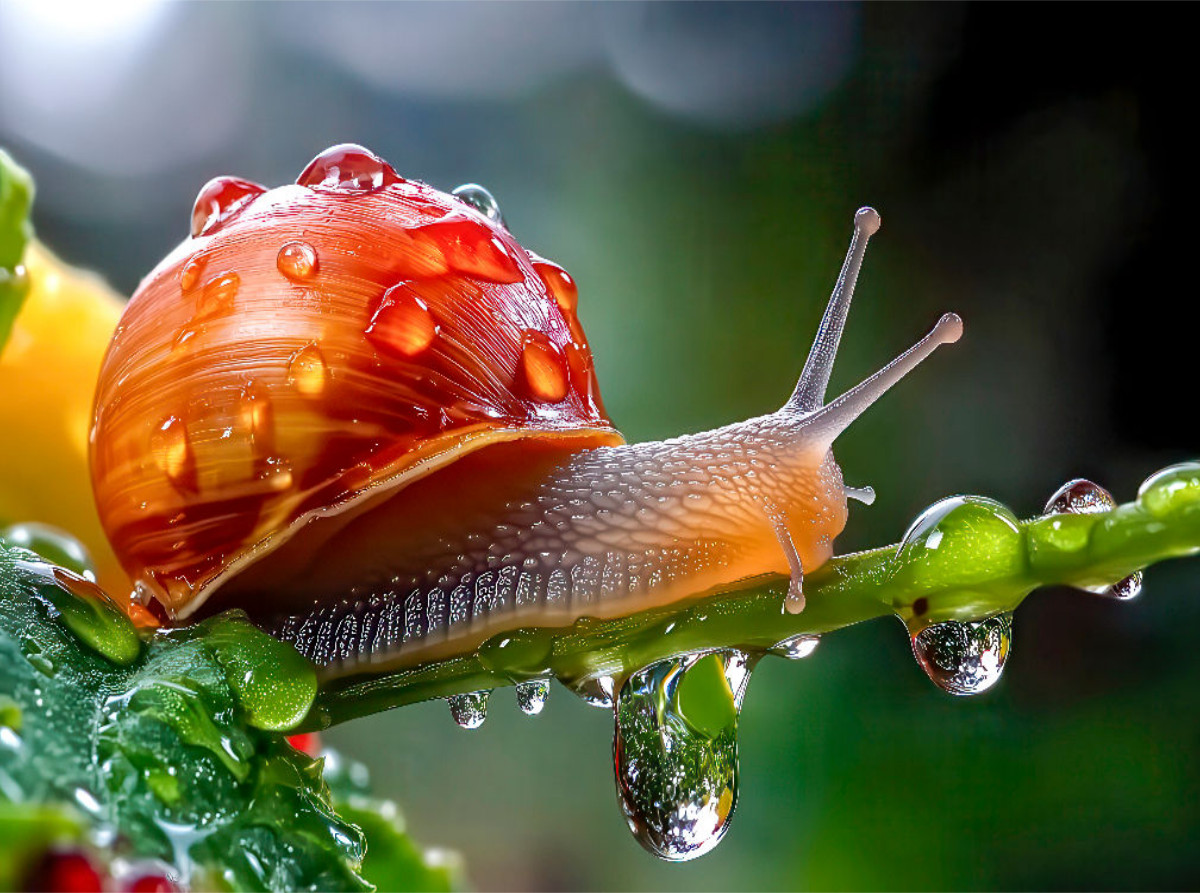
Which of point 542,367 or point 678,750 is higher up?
point 542,367

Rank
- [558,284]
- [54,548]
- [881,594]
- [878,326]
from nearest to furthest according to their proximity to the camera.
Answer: [881,594] → [54,548] → [558,284] → [878,326]

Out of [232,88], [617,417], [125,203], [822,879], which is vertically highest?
[232,88]

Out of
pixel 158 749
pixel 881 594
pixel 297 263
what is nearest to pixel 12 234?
pixel 297 263

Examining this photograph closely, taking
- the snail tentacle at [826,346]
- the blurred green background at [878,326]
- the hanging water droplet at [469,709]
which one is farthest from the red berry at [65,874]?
the blurred green background at [878,326]

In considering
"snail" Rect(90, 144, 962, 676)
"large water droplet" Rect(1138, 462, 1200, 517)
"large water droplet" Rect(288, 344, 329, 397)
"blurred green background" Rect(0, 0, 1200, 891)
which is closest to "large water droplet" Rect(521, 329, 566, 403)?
"snail" Rect(90, 144, 962, 676)

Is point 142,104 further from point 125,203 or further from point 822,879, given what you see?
point 822,879

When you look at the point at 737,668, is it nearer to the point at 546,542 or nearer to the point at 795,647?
the point at 795,647

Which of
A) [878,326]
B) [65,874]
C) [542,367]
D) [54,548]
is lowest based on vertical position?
[65,874]

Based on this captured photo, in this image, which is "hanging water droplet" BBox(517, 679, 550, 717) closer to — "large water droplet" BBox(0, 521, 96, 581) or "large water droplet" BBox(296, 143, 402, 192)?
"large water droplet" BBox(0, 521, 96, 581)

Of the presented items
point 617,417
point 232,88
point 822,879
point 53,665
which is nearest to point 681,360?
point 617,417
